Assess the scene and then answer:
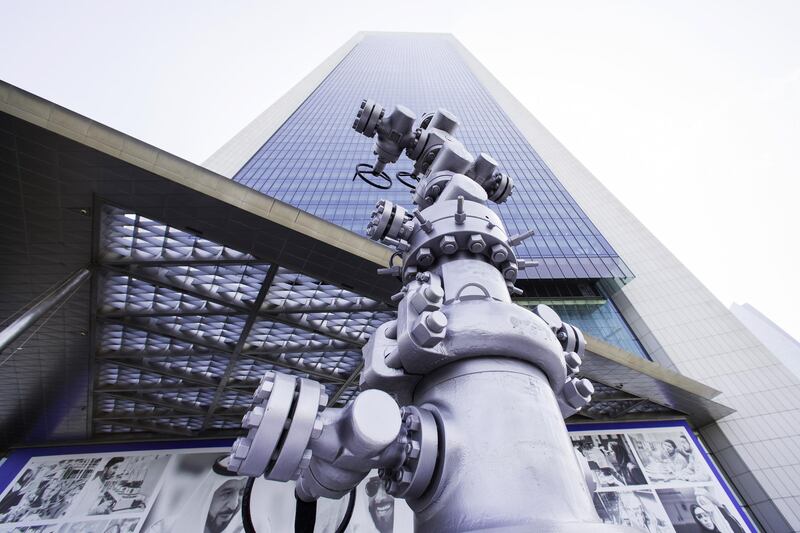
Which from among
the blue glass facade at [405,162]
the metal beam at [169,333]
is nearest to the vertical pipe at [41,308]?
the metal beam at [169,333]

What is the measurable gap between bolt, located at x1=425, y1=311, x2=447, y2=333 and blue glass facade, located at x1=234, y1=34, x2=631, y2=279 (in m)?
25.9

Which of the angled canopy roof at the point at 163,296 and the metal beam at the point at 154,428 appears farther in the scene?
the metal beam at the point at 154,428

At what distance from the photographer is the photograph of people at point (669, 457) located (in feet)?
49.9

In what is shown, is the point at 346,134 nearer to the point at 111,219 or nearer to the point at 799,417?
the point at 111,219

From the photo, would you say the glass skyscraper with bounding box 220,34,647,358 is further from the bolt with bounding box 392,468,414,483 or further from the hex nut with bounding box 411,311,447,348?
the bolt with bounding box 392,468,414,483

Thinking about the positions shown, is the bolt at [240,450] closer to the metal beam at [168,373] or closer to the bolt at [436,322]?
the bolt at [436,322]

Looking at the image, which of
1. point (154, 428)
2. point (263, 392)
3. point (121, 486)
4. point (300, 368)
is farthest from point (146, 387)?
point (263, 392)

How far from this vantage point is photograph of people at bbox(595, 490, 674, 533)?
1392cm

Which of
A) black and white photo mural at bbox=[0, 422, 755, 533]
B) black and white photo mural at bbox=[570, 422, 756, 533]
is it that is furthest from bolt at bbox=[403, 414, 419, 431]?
black and white photo mural at bbox=[570, 422, 756, 533]

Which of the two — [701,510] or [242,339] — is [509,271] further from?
[701,510]

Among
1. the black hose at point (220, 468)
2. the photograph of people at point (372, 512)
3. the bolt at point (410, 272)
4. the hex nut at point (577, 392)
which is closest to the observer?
the hex nut at point (577, 392)

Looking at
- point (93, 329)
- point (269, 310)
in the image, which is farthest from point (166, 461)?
point (269, 310)

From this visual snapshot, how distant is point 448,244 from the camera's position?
2.76 m

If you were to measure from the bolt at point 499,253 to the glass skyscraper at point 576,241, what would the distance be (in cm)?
1964
